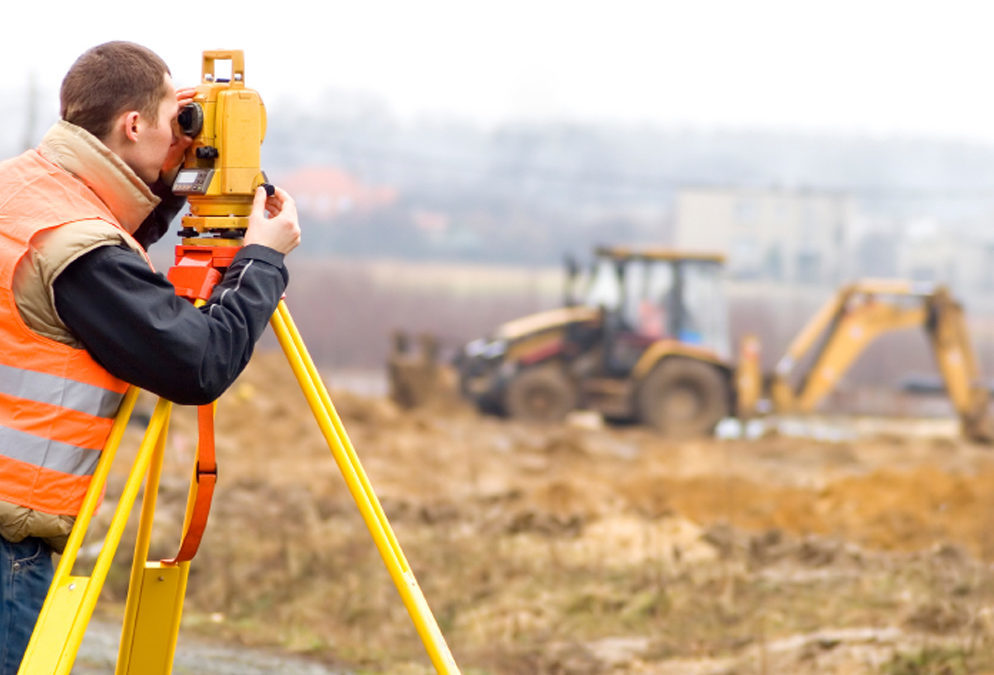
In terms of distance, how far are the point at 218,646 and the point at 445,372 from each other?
1241 centimetres

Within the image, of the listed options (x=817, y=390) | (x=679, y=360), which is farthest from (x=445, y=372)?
(x=817, y=390)

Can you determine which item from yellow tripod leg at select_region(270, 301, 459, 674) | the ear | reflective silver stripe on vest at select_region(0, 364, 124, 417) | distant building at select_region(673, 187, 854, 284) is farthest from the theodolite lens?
distant building at select_region(673, 187, 854, 284)

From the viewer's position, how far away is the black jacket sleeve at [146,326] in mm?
2266

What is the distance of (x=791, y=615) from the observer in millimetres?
5727

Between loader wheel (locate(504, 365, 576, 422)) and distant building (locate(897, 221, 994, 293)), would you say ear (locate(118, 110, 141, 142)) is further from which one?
distant building (locate(897, 221, 994, 293))

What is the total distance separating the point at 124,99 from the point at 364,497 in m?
0.88

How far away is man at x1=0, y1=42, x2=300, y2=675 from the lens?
2.27m

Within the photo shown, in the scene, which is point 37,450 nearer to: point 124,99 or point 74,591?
point 74,591

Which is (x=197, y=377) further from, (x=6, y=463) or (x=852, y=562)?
(x=852, y=562)

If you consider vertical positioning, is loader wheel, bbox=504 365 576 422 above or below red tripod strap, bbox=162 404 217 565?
below

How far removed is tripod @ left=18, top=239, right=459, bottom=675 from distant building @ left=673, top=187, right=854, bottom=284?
3477 centimetres

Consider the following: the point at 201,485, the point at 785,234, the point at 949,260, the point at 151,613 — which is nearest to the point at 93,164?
the point at 201,485

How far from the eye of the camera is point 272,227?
98.0 inches

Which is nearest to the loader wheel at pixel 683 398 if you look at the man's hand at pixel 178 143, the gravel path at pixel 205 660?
the gravel path at pixel 205 660
